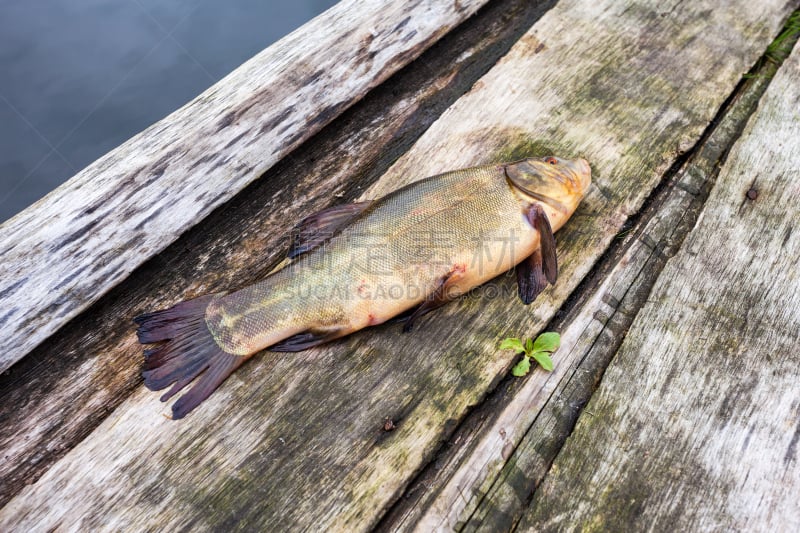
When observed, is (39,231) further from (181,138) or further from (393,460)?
(393,460)

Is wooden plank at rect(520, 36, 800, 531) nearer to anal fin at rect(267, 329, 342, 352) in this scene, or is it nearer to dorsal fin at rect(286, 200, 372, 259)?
Answer: anal fin at rect(267, 329, 342, 352)

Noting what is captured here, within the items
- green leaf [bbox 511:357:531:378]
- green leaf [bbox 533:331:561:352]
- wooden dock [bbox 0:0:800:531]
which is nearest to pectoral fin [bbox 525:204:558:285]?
wooden dock [bbox 0:0:800:531]

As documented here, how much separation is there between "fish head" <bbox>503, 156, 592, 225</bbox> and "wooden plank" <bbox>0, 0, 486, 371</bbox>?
1282 millimetres

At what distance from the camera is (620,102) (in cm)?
349

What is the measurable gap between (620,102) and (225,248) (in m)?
2.55

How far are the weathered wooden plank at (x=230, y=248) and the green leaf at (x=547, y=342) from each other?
139 cm

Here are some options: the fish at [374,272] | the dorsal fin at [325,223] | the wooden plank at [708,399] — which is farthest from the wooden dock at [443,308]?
the dorsal fin at [325,223]

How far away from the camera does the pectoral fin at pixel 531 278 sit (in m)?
2.71

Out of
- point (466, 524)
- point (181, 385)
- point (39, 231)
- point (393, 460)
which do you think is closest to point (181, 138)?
point (39, 231)

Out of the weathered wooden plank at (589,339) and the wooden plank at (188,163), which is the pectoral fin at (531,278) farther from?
the wooden plank at (188,163)

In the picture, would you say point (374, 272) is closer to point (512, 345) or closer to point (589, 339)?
point (512, 345)

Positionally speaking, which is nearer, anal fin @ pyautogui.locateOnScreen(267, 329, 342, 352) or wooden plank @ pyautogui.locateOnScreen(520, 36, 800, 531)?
wooden plank @ pyautogui.locateOnScreen(520, 36, 800, 531)

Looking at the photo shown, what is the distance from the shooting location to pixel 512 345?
8.22ft

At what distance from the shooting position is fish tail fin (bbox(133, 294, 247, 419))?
96.0 inches
